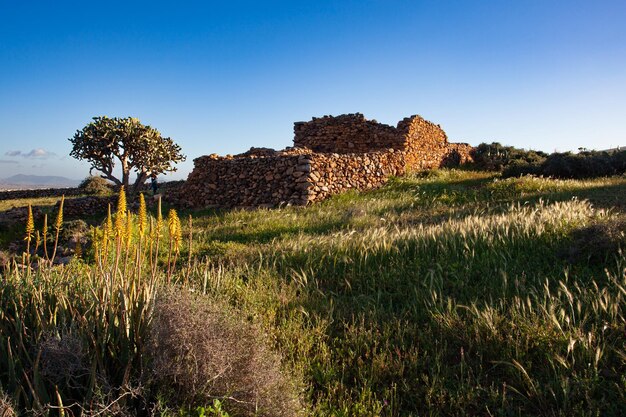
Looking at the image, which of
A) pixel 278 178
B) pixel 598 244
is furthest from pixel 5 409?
pixel 278 178

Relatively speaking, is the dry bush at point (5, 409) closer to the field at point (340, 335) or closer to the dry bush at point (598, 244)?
the field at point (340, 335)

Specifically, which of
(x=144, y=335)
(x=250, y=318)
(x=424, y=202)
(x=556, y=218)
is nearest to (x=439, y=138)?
(x=424, y=202)

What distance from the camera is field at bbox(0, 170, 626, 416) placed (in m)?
2.53

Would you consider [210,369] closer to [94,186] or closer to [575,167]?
[575,167]

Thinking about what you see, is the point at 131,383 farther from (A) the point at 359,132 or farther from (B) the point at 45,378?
(A) the point at 359,132

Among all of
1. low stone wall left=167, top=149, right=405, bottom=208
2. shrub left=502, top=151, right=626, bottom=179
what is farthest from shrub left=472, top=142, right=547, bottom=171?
low stone wall left=167, top=149, right=405, bottom=208

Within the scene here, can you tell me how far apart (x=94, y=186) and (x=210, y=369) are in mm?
30144

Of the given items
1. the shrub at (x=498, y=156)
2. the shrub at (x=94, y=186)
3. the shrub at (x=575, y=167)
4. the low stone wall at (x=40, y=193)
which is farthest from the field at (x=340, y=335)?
the low stone wall at (x=40, y=193)

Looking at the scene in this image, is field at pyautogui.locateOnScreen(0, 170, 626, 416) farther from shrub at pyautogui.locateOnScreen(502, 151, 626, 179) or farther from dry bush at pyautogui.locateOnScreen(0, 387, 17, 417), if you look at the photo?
shrub at pyautogui.locateOnScreen(502, 151, 626, 179)

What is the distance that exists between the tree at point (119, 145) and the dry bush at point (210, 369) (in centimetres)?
2840

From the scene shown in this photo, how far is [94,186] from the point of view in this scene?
94.8 feet

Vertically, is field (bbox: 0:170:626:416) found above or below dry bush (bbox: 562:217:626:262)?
below

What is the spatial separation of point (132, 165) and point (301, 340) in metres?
29.7

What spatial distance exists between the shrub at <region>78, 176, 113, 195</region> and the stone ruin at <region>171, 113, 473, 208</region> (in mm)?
14175
